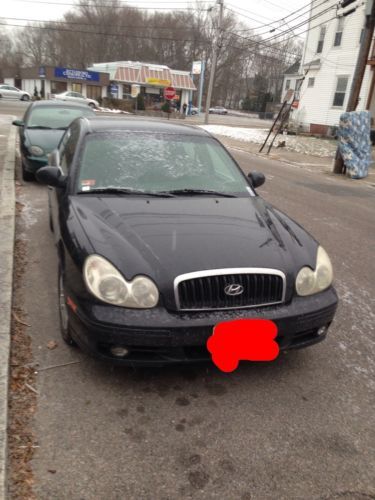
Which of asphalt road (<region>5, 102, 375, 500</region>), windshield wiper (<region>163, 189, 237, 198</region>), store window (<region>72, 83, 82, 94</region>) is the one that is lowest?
asphalt road (<region>5, 102, 375, 500</region>)

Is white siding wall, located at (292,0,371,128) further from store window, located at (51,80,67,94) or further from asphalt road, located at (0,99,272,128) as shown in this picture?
store window, located at (51,80,67,94)

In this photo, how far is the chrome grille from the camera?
2.53 m

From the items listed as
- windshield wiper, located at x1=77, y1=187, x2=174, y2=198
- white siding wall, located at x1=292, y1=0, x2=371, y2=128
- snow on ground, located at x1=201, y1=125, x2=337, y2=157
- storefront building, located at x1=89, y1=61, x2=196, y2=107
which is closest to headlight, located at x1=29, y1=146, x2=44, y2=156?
windshield wiper, located at x1=77, y1=187, x2=174, y2=198

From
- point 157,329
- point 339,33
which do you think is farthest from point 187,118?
point 157,329

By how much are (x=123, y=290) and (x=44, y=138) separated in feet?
21.0

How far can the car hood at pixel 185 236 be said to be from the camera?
2619 millimetres

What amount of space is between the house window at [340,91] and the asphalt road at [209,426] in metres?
23.9

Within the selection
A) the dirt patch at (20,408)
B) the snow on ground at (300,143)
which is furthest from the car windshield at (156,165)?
the snow on ground at (300,143)

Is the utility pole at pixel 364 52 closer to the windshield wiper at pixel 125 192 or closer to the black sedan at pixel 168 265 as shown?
the black sedan at pixel 168 265

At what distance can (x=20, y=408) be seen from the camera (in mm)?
2504

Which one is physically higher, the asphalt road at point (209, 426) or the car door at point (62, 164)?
the car door at point (62, 164)

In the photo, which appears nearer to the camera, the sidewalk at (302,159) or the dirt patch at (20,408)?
the dirt patch at (20,408)

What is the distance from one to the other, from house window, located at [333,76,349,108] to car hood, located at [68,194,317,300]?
23957 mm

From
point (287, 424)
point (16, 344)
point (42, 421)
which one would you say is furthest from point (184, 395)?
point (16, 344)
